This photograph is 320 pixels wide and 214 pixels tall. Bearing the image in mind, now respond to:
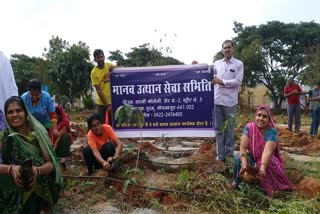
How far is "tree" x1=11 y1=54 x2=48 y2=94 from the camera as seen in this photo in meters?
30.1

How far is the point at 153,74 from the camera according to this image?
6.52m

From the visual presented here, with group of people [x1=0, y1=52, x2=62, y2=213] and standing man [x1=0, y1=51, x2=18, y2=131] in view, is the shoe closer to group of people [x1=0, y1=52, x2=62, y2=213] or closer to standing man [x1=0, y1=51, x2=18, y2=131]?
group of people [x1=0, y1=52, x2=62, y2=213]

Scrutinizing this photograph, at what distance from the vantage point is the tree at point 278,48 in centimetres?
2812

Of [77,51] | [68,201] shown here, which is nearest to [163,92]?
[68,201]

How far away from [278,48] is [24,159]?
29.4m

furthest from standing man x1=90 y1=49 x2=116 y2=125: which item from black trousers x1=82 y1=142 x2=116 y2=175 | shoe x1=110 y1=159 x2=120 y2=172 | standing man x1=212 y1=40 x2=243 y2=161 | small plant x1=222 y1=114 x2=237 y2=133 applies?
small plant x1=222 y1=114 x2=237 y2=133

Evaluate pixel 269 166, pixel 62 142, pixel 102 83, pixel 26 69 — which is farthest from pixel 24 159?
pixel 26 69

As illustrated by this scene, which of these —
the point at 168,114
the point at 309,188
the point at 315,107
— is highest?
the point at 168,114

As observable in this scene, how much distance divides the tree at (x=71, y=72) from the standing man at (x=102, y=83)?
20.1 m

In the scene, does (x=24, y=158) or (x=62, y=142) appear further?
(x=62, y=142)

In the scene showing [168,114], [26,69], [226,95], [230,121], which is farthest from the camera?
[26,69]

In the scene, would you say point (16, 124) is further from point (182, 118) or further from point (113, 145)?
point (182, 118)

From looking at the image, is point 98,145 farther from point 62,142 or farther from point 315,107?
point 315,107

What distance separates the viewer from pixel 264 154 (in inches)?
155
